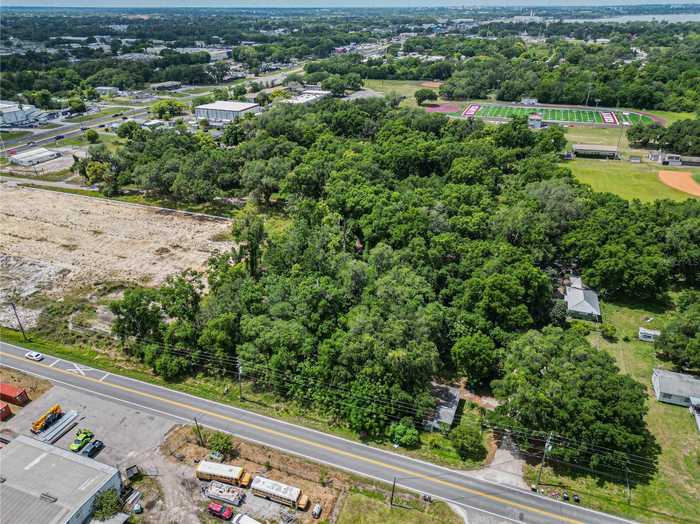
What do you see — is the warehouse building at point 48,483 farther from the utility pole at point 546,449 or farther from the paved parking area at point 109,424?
the utility pole at point 546,449

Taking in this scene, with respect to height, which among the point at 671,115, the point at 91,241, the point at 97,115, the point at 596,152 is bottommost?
the point at 91,241

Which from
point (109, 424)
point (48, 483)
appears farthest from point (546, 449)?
point (109, 424)

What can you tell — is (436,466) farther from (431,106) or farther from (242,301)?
(431,106)

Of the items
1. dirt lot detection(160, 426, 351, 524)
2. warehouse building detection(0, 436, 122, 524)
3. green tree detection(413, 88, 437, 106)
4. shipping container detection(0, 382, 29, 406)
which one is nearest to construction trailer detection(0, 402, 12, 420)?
shipping container detection(0, 382, 29, 406)

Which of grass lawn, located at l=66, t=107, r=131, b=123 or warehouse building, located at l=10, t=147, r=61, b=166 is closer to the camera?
warehouse building, located at l=10, t=147, r=61, b=166

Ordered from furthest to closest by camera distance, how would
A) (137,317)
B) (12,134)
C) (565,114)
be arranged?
(565,114) → (12,134) → (137,317)

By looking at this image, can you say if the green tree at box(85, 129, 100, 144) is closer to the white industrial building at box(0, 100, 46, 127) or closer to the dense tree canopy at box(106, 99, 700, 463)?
the white industrial building at box(0, 100, 46, 127)

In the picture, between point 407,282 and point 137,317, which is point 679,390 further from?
point 137,317

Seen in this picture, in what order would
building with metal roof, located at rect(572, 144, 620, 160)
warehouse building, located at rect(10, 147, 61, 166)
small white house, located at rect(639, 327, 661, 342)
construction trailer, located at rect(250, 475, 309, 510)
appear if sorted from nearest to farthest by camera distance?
1. construction trailer, located at rect(250, 475, 309, 510)
2. small white house, located at rect(639, 327, 661, 342)
3. warehouse building, located at rect(10, 147, 61, 166)
4. building with metal roof, located at rect(572, 144, 620, 160)
